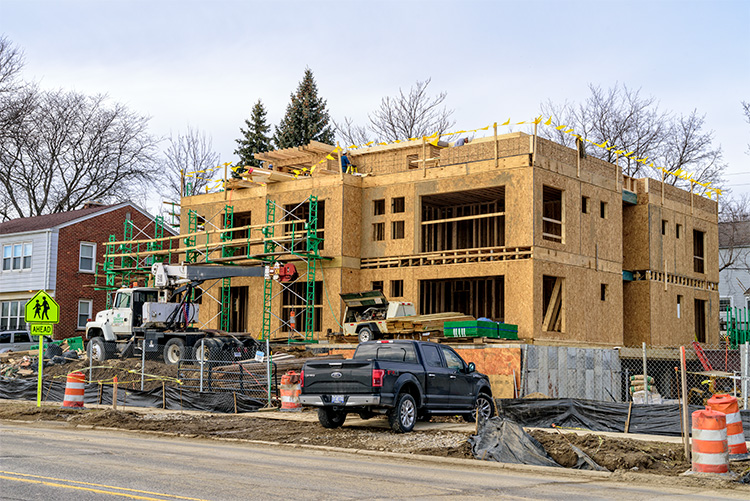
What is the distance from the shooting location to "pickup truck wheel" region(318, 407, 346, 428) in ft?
58.4

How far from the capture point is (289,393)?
70.5 ft

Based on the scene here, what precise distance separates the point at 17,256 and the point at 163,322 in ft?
64.0

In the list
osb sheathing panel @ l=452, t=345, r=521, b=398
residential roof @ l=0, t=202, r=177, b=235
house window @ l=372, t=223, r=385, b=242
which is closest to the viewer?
osb sheathing panel @ l=452, t=345, r=521, b=398

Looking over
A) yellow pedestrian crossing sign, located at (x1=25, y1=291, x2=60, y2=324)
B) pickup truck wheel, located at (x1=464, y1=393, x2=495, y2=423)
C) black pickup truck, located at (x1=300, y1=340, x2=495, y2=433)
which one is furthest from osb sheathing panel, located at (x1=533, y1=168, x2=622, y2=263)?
yellow pedestrian crossing sign, located at (x1=25, y1=291, x2=60, y2=324)

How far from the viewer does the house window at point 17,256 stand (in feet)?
148

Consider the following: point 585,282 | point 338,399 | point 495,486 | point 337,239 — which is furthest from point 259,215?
point 495,486

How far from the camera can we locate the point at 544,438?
14.6 m

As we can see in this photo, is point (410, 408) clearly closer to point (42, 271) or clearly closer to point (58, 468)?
point (58, 468)

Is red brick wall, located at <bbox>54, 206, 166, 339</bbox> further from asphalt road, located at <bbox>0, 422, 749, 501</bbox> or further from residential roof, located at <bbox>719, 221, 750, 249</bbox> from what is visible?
residential roof, located at <bbox>719, 221, 750, 249</bbox>

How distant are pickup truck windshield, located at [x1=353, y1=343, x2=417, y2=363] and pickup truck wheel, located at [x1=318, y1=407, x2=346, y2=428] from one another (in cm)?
131

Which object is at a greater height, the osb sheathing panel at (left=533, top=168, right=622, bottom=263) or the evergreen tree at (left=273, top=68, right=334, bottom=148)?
the evergreen tree at (left=273, top=68, right=334, bottom=148)

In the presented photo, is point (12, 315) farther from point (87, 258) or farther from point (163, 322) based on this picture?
point (163, 322)

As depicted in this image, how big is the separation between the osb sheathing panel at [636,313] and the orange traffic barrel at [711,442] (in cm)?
2383

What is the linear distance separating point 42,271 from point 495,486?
1519 inches
